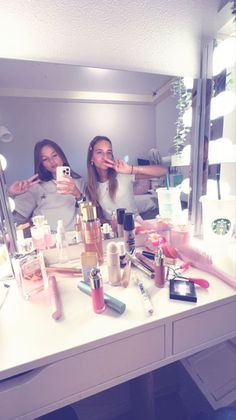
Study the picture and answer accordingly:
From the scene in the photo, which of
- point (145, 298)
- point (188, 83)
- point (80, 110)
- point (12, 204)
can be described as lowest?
point (145, 298)

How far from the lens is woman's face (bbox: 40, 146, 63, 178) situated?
771 millimetres

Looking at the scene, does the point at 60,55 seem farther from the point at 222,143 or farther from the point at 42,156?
the point at 222,143

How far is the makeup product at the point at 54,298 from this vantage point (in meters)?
0.57

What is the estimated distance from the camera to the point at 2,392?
1.47 ft

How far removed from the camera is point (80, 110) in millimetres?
775

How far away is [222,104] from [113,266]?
826mm

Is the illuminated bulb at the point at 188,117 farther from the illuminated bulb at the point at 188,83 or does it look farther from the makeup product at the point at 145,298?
the makeup product at the point at 145,298

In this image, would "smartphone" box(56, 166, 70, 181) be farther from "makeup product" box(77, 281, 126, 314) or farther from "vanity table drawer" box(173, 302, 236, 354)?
"vanity table drawer" box(173, 302, 236, 354)

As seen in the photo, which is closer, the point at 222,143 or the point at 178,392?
the point at 222,143

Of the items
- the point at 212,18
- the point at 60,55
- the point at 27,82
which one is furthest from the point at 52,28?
the point at 212,18

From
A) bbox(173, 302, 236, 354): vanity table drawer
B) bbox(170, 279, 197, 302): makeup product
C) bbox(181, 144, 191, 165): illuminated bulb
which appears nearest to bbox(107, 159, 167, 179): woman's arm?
bbox(181, 144, 191, 165): illuminated bulb

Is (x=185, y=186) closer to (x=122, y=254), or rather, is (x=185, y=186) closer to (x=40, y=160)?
(x=122, y=254)

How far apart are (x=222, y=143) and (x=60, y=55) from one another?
0.74 metres

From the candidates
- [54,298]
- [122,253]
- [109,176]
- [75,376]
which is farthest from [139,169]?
[75,376]
